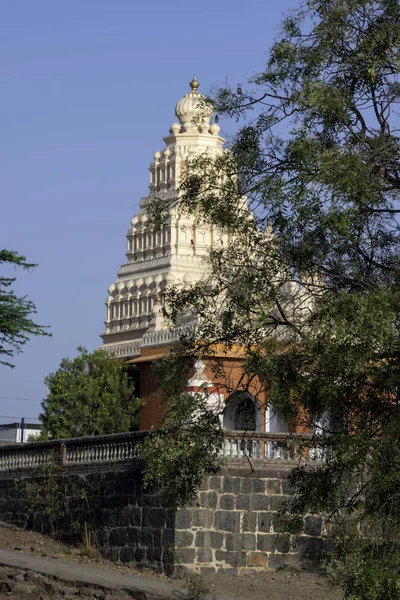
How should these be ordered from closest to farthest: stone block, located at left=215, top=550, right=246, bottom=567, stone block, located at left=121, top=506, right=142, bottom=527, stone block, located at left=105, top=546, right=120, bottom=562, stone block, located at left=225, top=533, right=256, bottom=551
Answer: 1. stone block, located at left=215, top=550, right=246, bottom=567
2. stone block, located at left=225, top=533, right=256, bottom=551
3. stone block, located at left=121, top=506, right=142, bottom=527
4. stone block, located at left=105, top=546, right=120, bottom=562

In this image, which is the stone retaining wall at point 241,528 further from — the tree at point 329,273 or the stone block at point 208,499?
Result: the tree at point 329,273

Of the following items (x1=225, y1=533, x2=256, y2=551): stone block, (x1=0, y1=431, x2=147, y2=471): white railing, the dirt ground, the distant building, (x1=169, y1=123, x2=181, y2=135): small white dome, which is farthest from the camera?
(x1=169, y1=123, x2=181, y2=135): small white dome

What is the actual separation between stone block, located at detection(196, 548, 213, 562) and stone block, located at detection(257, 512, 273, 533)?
0.95 metres

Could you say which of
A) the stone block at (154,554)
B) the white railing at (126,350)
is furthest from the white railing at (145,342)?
the stone block at (154,554)

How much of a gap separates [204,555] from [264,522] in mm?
1156

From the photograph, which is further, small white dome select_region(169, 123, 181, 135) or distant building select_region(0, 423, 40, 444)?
small white dome select_region(169, 123, 181, 135)

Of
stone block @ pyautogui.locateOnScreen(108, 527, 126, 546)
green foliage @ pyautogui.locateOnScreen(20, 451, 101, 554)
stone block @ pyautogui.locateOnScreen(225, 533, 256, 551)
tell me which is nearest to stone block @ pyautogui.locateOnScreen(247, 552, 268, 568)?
stone block @ pyautogui.locateOnScreen(225, 533, 256, 551)

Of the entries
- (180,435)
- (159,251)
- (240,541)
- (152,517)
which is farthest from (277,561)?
(159,251)

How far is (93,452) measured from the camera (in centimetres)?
2266

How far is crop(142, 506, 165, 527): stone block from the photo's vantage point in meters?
20.3

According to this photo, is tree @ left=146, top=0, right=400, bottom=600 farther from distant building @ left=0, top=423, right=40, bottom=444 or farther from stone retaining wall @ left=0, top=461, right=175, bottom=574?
distant building @ left=0, top=423, right=40, bottom=444

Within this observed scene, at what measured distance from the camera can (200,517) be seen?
65.8 ft

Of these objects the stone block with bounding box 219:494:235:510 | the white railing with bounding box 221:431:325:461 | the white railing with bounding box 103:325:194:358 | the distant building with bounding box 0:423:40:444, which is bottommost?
the stone block with bounding box 219:494:235:510

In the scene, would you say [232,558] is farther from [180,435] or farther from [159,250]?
[159,250]
